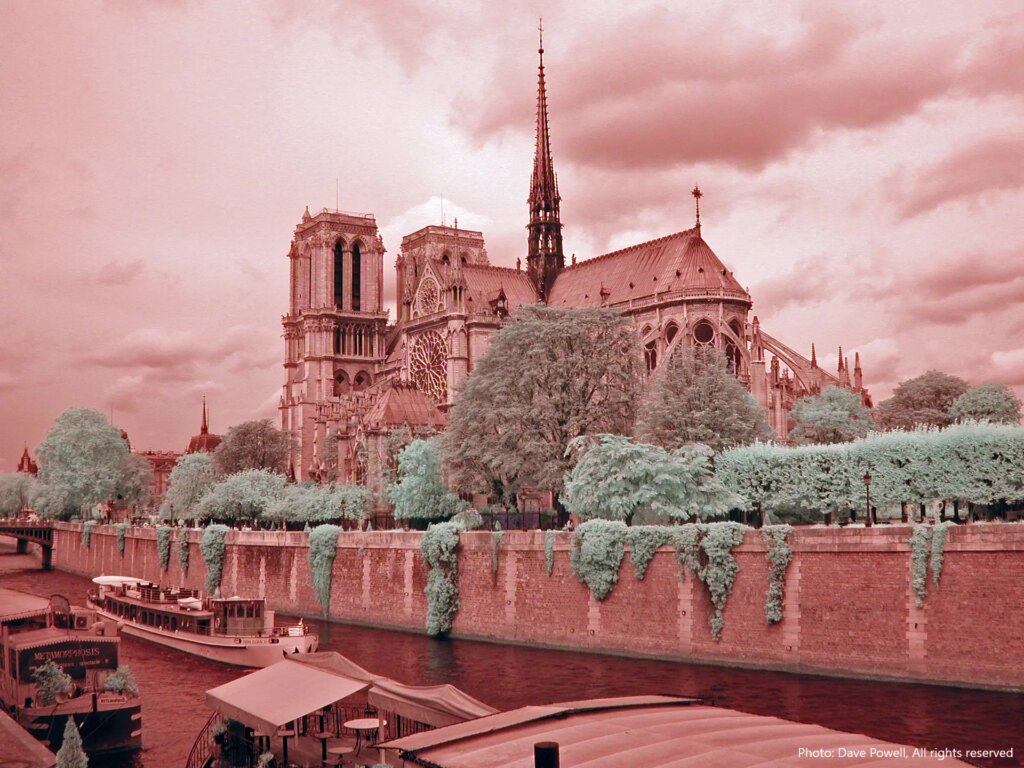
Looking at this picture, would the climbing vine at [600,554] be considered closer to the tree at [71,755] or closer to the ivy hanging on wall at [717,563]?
the ivy hanging on wall at [717,563]

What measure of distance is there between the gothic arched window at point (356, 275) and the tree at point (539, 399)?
72.8 meters

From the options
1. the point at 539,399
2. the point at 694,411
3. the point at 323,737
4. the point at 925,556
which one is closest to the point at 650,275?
the point at 694,411

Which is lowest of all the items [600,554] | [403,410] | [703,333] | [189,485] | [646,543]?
[600,554]

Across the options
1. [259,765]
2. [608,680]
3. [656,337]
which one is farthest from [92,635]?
[656,337]

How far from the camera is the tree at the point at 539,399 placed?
5175 centimetres

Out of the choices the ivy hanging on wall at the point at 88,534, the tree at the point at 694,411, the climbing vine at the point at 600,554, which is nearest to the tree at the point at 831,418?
the tree at the point at 694,411

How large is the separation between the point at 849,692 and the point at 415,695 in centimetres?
1518

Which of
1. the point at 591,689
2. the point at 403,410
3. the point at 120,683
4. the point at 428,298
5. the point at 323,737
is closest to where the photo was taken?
the point at 323,737

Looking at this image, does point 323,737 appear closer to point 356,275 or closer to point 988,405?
point 988,405

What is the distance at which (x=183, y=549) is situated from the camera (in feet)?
223

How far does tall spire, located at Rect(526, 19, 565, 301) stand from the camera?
101m

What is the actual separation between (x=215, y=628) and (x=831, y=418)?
1721 inches

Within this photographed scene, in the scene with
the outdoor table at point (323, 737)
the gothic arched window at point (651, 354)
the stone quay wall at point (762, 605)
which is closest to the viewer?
the outdoor table at point (323, 737)

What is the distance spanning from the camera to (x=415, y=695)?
21203 mm
